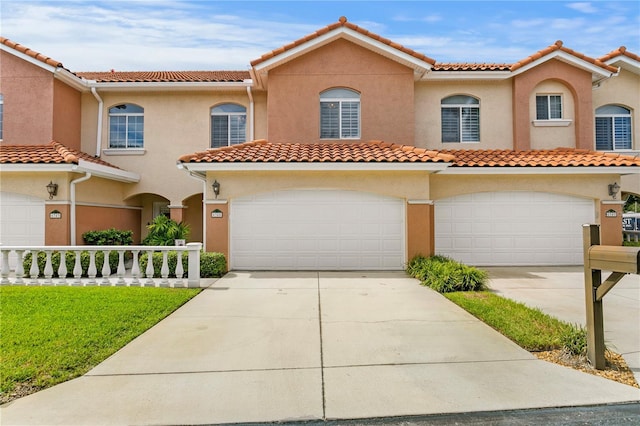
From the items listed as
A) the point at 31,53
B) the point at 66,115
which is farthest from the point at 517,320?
the point at 31,53

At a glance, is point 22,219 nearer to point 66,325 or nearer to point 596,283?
point 66,325

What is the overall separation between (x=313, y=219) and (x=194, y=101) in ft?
24.4

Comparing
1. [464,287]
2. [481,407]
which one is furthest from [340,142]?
[481,407]

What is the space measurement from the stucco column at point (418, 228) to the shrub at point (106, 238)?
370 inches

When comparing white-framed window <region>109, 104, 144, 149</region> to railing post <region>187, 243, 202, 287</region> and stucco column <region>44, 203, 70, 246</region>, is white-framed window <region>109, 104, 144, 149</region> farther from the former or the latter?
railing post <region>187, 243, 202, 287</region>

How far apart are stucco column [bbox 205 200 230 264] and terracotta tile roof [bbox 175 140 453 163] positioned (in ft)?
4.53

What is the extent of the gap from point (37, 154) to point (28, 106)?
9.92ft

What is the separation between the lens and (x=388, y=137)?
14.4m

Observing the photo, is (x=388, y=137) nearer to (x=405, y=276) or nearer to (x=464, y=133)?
(x=464, y=133)

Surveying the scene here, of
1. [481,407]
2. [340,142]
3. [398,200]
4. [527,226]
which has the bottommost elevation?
[481,407]

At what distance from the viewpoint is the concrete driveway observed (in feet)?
19.4

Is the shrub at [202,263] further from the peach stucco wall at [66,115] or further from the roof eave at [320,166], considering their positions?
the peach stucco wall at [66,115]

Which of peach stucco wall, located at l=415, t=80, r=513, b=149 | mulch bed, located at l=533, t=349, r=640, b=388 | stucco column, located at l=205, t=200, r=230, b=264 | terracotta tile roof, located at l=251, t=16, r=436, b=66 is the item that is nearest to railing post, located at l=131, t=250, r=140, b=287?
stucco column, located at l=205, t=200, r=230, b=264

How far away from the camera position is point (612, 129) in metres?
16.0
